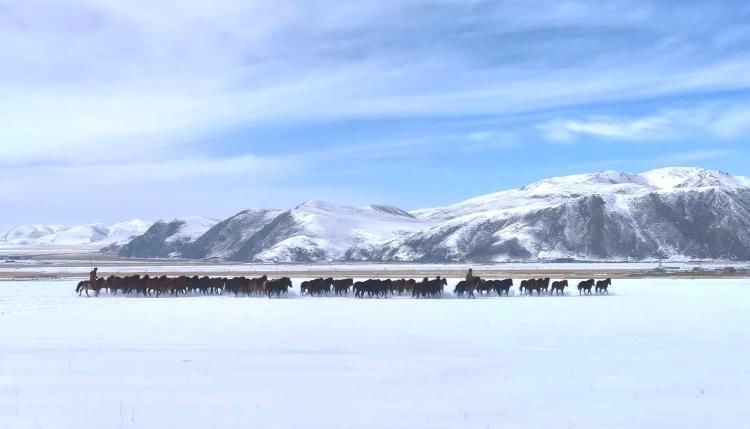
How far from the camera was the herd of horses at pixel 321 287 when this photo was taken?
36312 millimetres

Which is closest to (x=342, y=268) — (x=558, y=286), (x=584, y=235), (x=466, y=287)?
(x=558, y=286)

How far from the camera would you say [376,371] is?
13.1 m

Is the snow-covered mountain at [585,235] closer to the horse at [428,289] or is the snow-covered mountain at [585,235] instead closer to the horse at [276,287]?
the horse at [428,289]

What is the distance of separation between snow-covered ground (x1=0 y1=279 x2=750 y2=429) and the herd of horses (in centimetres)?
1240

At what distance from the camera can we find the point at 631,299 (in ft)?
108

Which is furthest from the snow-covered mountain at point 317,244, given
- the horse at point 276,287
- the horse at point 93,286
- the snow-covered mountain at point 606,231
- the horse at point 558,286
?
the horse at point 276,287

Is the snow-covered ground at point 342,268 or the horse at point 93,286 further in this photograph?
the snow-covered ground at point 342,268

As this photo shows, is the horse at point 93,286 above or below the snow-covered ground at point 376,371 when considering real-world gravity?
above

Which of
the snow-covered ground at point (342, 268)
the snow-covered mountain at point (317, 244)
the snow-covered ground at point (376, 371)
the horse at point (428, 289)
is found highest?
the snow-covered mountain at point (317, 244)

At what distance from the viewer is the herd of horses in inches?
1430

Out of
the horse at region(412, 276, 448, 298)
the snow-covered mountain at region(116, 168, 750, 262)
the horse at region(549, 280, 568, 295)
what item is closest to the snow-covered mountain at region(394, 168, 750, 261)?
the snow-covered mountain at region(116, 168, 750, 262)

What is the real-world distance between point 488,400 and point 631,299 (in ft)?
79.7

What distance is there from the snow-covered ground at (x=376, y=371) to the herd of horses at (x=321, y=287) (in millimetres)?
12398

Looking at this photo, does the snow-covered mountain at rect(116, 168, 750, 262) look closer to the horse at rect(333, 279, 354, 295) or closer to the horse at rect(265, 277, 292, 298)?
the horse at rect(333, 279, 354, 295)
